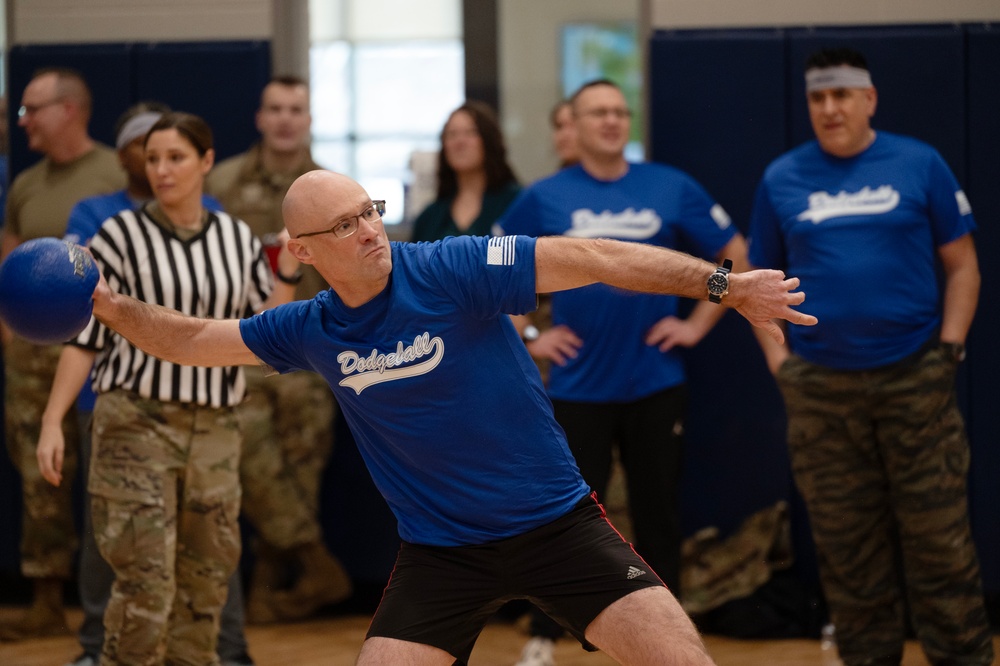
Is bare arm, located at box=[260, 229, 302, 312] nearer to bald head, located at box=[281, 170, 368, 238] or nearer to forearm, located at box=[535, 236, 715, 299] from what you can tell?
bald head, located at box=[281, 170, 368, 238]

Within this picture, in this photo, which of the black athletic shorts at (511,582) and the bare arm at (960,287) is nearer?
the black athletic shorts at (511,582)

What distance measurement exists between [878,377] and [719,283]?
5.80 feet

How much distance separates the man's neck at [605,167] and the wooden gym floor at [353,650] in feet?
6.06

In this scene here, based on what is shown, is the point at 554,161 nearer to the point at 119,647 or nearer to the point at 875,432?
the point at 875,432

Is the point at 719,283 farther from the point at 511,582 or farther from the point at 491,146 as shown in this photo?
the point at 491,146

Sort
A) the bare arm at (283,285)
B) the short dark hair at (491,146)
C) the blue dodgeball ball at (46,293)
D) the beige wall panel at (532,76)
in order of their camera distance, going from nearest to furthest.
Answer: the blue dodgeball ball at (46,293), the bare arm at (283,285), the short dark hair at (491,146), the beige wall panel at (532,76)

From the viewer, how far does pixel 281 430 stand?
5.33 meters

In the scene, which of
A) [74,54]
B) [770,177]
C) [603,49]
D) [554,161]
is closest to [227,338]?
[770,177]

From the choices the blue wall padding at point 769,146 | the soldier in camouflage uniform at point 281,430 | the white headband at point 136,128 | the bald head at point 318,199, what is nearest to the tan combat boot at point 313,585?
the soldier in camouflage uniform at point 281,430

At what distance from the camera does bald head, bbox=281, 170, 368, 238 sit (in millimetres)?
2928

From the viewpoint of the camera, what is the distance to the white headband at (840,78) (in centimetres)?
438

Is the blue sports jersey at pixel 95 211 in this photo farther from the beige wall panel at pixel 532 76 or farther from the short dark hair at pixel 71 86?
the beige wall panel at pixel 532 76

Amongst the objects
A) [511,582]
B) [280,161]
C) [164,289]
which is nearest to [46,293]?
[164,289]

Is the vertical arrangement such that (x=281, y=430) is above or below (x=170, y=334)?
below
